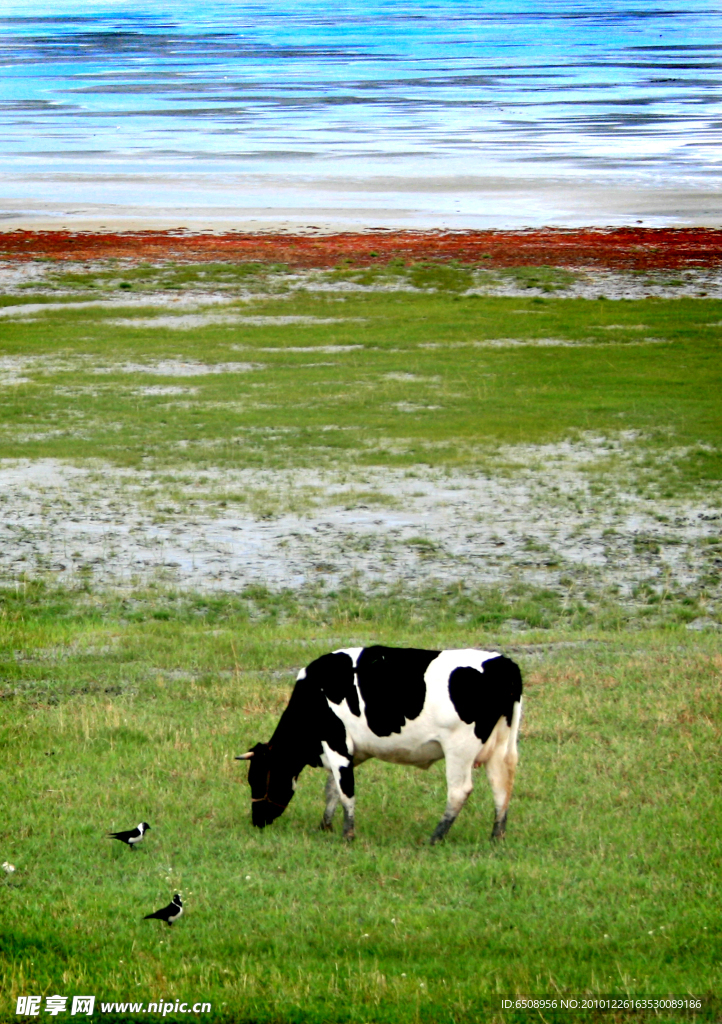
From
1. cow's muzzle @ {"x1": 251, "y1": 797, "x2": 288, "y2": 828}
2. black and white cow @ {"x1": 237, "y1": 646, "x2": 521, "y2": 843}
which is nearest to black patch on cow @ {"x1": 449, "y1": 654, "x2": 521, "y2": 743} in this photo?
black and white cow @ {"x1": 237, "y1": 646, "x2": 521, "y2": 843}

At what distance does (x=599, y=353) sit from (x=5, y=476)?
17736 mm

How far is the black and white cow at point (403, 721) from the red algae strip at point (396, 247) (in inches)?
1677

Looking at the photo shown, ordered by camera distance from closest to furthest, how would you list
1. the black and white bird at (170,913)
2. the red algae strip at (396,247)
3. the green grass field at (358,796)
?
the green grass field at (358,796), the black and white bird at (170,913), the red algae strip at (396,247)

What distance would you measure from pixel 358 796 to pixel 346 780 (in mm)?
1255

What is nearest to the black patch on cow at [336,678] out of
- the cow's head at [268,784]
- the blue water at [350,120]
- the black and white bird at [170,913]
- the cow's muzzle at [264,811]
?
the cow's head at [268,784]

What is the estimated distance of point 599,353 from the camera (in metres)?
37.5

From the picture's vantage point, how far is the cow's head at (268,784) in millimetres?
10352

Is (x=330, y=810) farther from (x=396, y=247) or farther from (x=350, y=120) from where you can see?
(x=350, y=120)

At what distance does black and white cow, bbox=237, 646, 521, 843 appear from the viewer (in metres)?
9.66

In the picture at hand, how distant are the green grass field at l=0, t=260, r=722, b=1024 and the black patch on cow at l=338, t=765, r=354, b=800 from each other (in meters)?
0.41

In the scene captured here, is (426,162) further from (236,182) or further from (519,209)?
(519,209)

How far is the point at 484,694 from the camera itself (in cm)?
962

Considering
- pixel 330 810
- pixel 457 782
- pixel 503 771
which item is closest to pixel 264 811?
pixel 330 810

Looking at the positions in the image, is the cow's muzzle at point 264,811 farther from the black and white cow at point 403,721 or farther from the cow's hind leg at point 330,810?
the cow's hind leg at point 330,810
